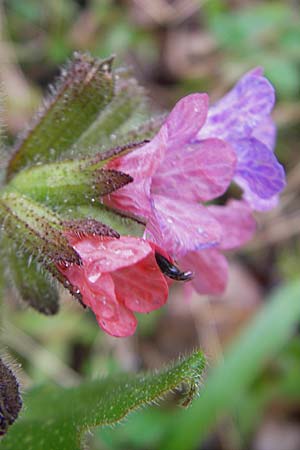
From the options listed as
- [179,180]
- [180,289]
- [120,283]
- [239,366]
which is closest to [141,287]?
[120,283]

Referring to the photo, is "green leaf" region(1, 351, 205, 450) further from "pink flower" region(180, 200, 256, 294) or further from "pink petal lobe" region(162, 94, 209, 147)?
"pink petal lobe" region(162, 94, 209, 147)

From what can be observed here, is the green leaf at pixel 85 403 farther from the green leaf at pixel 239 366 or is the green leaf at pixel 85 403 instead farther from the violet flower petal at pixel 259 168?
the green leaf at pixel 239 366

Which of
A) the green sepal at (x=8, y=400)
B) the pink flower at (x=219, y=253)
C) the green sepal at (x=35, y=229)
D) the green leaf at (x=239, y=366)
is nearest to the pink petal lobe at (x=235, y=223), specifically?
the pink flower at (x=219, y=253)

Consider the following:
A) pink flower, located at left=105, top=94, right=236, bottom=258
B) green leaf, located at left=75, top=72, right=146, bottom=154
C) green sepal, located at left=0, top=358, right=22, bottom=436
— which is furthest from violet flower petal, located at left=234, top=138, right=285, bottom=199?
green sepal, located at left=0, top=358, right=22, bottom=436

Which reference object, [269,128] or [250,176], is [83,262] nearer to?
[250,176]

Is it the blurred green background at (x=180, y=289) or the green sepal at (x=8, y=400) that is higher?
the green sepal at (x=8, y=400)

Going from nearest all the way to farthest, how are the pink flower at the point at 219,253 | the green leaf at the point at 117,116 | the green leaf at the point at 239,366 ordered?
1. the pink flower at the point at 219,253
2. the green leaf at the point at 117,116
3. the green leaf at the point at 239,366

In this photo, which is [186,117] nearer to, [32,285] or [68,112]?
[68,112]

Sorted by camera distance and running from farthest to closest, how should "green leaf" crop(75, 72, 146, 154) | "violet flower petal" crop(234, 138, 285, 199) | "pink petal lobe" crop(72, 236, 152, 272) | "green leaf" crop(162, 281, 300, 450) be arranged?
"green leaf" crop(162, 281, 300, 450) → "green leaf" crop(75, 72, 146, 154) → "violet flower petal" crop(234, 138, 285, 199) → "pink petal lobe" crop(72, 236, 152, 272)
